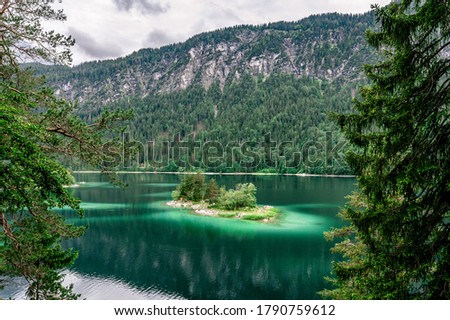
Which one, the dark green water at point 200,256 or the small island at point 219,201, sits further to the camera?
the small island at point 219,201

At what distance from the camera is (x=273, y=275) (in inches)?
1088

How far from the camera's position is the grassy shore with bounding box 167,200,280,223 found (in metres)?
49.0

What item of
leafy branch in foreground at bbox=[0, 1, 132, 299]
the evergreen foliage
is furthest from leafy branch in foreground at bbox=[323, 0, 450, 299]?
the evergreen foliage

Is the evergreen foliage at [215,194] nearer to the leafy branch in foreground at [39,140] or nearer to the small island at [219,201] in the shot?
the small island at [219,201]

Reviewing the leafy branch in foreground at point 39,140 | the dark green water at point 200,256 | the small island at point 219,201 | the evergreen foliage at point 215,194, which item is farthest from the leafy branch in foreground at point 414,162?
the evergreen foliage at point 215,194

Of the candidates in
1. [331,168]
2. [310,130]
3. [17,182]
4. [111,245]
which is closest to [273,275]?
[111,245]

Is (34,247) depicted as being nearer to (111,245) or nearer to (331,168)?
(111,245)

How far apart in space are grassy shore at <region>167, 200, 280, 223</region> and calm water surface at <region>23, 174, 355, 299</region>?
78.4 inches

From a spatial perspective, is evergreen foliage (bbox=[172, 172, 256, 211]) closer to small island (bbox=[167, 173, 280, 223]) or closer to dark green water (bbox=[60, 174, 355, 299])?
small island (bbox=[167, 173, 280, 223])

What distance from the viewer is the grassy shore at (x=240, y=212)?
161 ft

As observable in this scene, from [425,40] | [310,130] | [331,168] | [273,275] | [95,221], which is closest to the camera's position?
[425,40]

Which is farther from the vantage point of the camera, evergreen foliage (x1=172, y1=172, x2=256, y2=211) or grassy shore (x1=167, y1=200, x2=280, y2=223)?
evergreen foliage (x1=172, y1=172, x2=256, y2=211)

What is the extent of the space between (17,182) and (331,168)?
442 feet

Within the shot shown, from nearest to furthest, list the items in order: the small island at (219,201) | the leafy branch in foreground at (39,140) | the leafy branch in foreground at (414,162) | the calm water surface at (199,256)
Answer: the leafy branch in foreground at (414,162)
the leafy branch in foreground at (39,140)
the calm water surface at (199,256)
the small island at (219,201)
